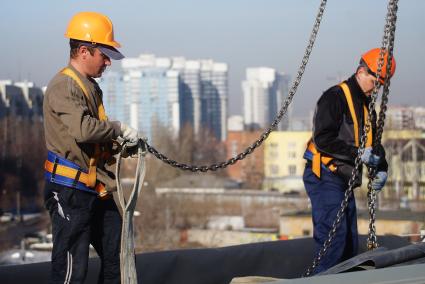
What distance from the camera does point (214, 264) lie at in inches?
203

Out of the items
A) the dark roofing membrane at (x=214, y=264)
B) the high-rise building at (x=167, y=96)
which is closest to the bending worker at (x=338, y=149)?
the dark roofing membrane at (x=214, y=264)

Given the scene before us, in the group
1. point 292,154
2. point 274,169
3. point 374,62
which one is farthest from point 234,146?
point 374,62

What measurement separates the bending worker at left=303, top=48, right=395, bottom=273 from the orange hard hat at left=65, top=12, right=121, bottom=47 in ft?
4.37

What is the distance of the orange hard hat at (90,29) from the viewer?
13.7 feet

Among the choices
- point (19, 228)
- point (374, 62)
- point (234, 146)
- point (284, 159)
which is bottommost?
point (19, 228)

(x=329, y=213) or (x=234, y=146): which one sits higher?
(x=329, y=213)

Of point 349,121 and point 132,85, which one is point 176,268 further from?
point 132,85

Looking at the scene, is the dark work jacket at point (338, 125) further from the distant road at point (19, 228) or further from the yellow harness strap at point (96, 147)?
the distant road at point (19, 228)

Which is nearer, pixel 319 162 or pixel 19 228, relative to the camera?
pixel 319 162

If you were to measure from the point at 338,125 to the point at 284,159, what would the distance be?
78421 mm

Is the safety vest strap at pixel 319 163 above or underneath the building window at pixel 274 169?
above

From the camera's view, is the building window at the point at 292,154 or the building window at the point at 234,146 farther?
the building window at the point at 234,146

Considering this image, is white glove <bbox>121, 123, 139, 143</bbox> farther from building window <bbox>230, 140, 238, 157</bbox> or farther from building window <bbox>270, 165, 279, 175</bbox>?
building window <bbox>230, 140, 238, 157</bbox>

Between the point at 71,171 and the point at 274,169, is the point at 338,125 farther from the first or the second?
the point at 274,169
